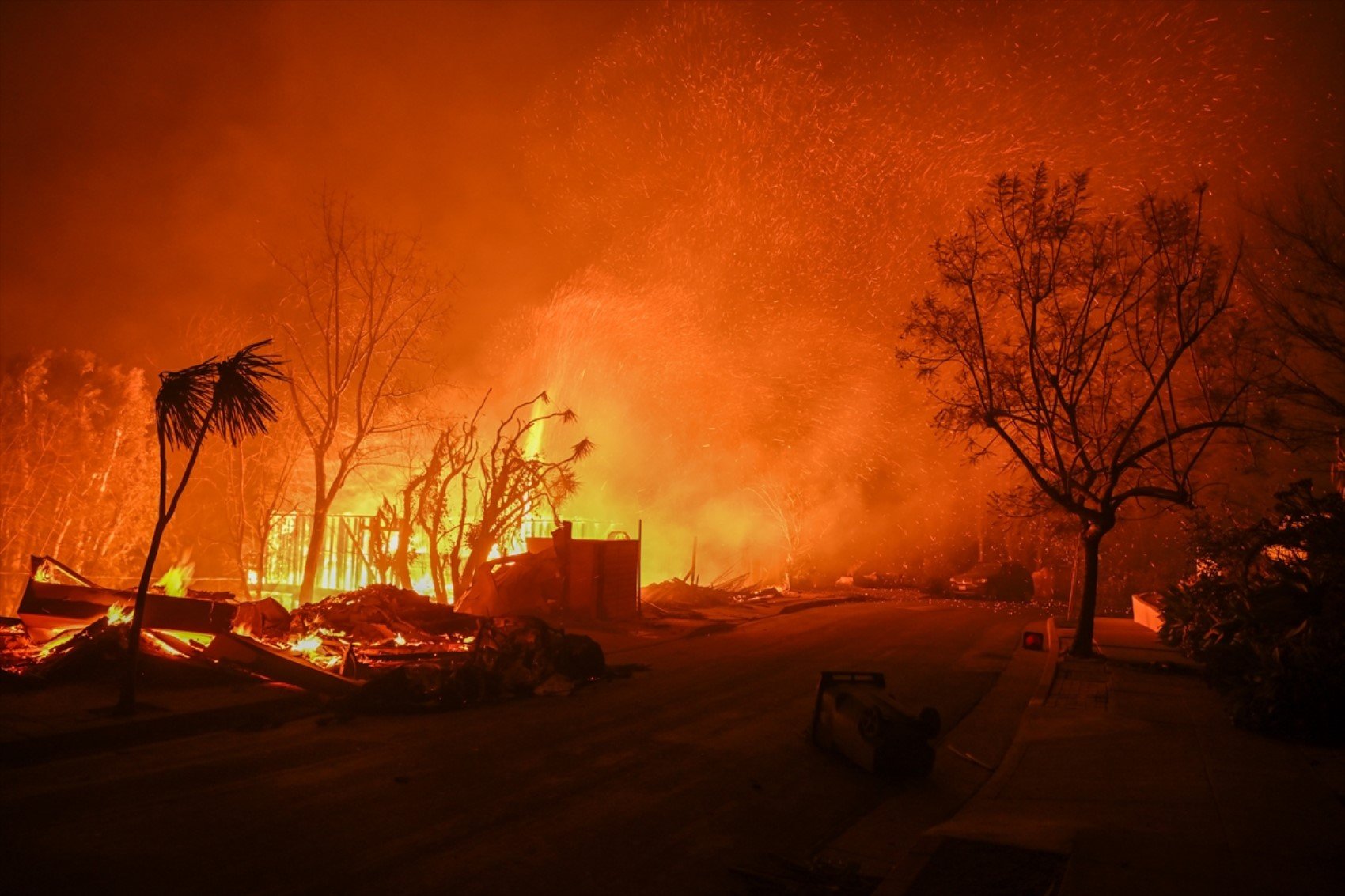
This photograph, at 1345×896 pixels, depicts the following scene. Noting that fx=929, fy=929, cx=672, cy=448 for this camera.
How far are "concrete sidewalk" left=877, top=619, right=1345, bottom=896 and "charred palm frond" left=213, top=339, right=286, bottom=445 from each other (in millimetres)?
6813

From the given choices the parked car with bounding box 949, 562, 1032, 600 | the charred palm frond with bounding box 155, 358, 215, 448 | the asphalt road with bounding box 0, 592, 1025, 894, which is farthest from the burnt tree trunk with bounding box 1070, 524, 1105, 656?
the parked car with bounding box 949, 562, 1032, 600

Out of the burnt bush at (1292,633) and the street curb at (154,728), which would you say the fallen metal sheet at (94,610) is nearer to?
the street curb at (154,728)

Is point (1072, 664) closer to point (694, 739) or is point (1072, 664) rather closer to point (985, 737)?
point (985, 737)

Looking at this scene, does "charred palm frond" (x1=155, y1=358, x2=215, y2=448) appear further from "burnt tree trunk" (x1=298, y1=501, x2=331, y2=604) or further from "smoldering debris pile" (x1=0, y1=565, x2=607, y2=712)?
"burnt tree trunk" (x1=298, y1=501, x2=331, y2=604)

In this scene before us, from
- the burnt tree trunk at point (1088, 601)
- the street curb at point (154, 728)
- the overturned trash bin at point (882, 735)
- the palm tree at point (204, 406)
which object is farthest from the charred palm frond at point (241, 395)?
the burnt tree trunk at point (1088, 601)

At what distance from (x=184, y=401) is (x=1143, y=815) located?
335 inches

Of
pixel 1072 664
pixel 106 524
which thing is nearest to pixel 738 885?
pixel 1072 664

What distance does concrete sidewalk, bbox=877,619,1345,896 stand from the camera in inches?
192

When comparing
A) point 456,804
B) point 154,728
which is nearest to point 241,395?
point 154,728

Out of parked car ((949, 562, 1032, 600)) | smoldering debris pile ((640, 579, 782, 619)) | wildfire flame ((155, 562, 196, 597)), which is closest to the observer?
wildfire flame ((155, 562, 196, 597))

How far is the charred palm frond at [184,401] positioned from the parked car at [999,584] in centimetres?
3312

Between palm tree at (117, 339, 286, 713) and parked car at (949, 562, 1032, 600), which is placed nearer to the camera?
palm tree at (117, 339, 286, 713)

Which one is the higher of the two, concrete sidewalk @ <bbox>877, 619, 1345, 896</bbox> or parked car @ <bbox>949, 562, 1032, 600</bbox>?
parked car @ <bbox>949, 562, 1032, 600</bbox>

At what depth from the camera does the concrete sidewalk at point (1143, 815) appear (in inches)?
192
